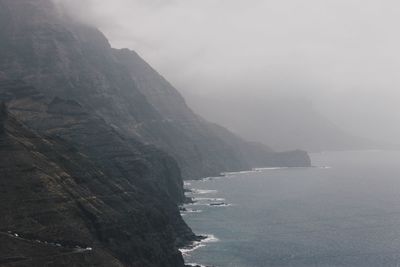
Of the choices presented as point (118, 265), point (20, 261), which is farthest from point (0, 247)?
point (118, 265)

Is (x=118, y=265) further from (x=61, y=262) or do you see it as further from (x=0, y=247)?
(x=0, y=247)

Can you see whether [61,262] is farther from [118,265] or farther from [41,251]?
[118,265]

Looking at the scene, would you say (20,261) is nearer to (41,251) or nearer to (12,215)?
(41,251)

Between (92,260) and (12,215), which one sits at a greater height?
(12,215)

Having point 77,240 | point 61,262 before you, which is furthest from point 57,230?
point 61,262

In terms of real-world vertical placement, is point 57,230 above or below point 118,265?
above

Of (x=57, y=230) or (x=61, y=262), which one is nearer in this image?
(x=61, y=262)

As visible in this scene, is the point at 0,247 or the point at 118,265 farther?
the point at 118,265

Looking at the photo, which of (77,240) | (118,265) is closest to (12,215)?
(77,240)
